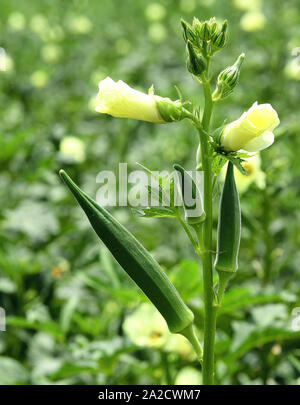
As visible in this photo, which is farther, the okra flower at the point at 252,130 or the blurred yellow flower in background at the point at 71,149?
the blurred yellow flower in background at the point at 71,149

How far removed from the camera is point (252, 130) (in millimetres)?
654

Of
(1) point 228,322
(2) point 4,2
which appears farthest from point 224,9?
(1) point 228,322

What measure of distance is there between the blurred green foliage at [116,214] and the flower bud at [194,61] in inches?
8.5

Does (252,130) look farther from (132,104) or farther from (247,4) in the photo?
(247,4)

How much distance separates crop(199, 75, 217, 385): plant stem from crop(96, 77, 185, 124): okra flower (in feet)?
0.13

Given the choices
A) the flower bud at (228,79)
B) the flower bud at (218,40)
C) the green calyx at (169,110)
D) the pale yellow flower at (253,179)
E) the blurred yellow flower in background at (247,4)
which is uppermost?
the blurred yellow flower in background at (247,4)

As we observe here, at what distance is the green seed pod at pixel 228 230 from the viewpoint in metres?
0.74

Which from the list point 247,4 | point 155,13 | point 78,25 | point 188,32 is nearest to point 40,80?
point 78,25

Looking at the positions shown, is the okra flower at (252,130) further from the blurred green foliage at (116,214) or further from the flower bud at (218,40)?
the blurred green foliage at (116,214)

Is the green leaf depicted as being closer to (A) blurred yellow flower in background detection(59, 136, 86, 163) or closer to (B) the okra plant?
(B) the okra plant

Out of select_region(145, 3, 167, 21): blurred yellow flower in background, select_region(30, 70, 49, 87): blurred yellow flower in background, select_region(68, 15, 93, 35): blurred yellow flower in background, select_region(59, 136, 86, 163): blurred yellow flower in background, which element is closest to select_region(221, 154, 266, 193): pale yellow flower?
select_region(59, 136, 86, 163): blurred yellow flower in background

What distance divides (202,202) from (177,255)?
3.40ft

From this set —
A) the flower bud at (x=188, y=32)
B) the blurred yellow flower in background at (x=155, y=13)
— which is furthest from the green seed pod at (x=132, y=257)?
the blurred yellow flower in background at (x=155, y=13)

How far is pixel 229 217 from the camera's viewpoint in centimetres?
74
